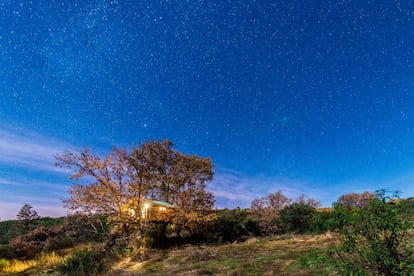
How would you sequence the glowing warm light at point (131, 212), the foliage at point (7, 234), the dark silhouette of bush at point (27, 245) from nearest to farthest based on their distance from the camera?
the dark silhouette of bush at point (27, 245) < the glowing warm light at point (131, 212) < the foliage at point (7, 234)

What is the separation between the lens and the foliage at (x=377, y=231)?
13.9 ft

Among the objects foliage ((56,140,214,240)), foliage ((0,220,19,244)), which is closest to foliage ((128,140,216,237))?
foliage ((56,140,214,240))

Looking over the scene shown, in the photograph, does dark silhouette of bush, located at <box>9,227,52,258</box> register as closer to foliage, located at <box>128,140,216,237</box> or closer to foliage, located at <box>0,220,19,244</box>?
foliage, located at <box>128,140,216,237</box>

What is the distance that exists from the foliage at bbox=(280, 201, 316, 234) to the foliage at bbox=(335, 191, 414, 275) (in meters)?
21.0

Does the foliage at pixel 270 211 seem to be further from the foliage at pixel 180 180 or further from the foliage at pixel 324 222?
the foliage at pixel 324 222

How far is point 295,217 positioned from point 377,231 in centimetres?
2202

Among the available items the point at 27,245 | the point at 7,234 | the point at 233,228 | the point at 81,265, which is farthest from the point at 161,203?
the point at 7,234

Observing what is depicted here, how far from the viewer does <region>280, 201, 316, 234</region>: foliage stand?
24.5 meters

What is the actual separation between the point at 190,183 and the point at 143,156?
4590 mm

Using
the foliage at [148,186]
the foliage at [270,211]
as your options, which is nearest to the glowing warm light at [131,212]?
the foliage at [148,186]

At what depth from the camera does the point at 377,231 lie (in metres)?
4.40

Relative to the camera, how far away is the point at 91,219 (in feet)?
62.0

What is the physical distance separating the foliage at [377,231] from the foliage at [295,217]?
68.9ft

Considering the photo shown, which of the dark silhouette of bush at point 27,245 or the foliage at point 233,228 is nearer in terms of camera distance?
the dark silhouette of bush at point 27,245
